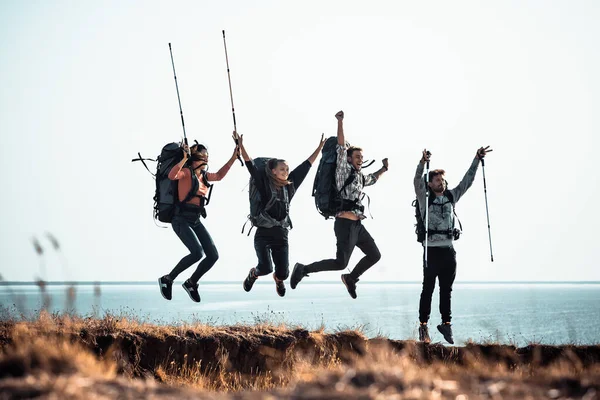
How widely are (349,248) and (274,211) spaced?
1.46 metres

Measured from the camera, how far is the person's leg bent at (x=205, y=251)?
1370 centimetres

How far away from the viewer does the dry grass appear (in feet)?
20.5

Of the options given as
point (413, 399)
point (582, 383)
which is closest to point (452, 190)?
point (582, 383)

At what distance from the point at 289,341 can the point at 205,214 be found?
8.88ft

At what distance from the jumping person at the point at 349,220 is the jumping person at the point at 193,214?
1665mm

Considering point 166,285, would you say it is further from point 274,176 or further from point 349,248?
point 349,248

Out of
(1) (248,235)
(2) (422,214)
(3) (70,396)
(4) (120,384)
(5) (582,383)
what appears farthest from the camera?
(1) (248,235)

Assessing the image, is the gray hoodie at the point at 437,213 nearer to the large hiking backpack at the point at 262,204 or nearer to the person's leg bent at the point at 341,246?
the person's leg bent at the point at 341,246

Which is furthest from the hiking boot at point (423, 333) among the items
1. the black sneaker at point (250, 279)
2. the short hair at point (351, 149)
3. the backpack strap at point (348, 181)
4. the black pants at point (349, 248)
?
the short hair at point (351, 149)

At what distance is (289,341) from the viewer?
13883mm

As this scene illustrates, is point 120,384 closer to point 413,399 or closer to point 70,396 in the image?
point 70,396

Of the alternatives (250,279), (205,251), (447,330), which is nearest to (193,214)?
(205,251)

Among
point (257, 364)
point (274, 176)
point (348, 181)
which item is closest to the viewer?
point (348, 181)

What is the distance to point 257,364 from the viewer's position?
530 inches
